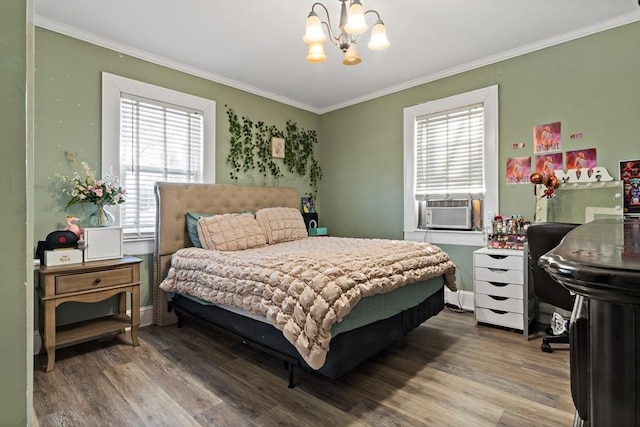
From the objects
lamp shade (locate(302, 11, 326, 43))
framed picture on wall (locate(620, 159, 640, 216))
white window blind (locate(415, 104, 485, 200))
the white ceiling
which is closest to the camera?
lamp shade (locate(302, 11, 326, 43))

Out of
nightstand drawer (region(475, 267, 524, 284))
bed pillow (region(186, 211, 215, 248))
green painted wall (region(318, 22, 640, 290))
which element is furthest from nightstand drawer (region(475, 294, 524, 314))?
bed pillow (region(186, 211, 215, 248))

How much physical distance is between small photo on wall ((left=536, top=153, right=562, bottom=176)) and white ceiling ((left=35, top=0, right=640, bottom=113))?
40.5 inches

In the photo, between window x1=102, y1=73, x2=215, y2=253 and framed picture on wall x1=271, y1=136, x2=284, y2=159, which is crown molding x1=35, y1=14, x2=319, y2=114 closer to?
window x1=102, y1=73, x2=215, y2=253

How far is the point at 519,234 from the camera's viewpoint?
9.62 ft

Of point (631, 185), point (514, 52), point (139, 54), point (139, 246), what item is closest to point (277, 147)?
point (139, 54)

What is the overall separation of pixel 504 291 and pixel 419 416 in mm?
1625

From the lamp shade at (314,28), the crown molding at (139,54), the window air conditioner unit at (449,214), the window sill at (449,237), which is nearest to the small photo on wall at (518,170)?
the window air conditioner unit at (449,214)

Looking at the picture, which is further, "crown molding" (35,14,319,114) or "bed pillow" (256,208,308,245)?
"bed pillow" (256,208,308,245)

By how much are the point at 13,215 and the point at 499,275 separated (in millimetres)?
3185

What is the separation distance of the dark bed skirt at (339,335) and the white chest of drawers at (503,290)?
1.56ft

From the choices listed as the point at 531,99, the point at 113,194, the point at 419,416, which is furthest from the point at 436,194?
the point at 113,194

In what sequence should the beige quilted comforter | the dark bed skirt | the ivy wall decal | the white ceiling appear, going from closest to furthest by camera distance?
the beige quilted comforter, the dark bed skirt, the white ceiling, the ivy wall decal

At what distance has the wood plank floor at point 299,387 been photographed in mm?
1681

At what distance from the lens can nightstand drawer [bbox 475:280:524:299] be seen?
275cm
